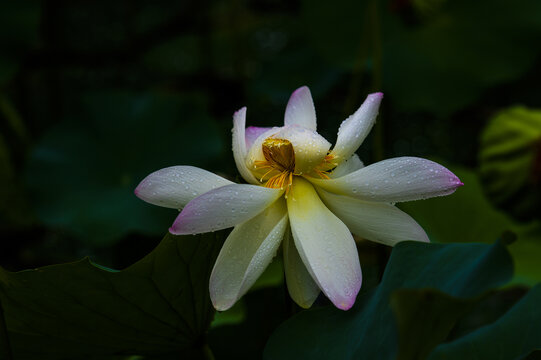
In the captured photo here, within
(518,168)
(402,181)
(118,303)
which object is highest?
(402,181)

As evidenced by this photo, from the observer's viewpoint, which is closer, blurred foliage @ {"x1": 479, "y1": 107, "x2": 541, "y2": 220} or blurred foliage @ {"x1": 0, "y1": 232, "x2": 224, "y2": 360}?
blurred foliage @ {"x1": 0, "y1": 232, "x2": 224, "y2": 360}

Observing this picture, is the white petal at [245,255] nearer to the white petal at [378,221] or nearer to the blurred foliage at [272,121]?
the white petal at [378,221]

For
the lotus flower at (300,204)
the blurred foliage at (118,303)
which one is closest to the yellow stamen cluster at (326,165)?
the lotus flower at (300,204)

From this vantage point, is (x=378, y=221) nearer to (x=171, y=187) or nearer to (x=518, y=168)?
(x=171, y=187)

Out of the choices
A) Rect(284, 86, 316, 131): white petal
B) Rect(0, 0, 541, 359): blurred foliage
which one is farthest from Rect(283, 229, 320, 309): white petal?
Rect(0, 0, 541, 359): blurred foliage

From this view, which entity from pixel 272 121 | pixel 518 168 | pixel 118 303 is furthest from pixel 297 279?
pixel 272 121

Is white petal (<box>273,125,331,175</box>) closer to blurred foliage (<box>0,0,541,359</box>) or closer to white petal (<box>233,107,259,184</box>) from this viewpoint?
white petal (<box>233,107,259,184</box>)
